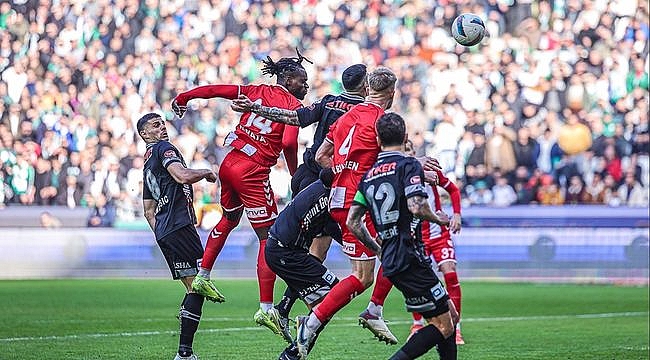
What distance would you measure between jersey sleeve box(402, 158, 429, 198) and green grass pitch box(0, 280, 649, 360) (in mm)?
3420

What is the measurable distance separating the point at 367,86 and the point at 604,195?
14.3 metres

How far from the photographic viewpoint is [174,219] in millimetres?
11188

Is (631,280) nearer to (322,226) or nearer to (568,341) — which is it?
(568,341)

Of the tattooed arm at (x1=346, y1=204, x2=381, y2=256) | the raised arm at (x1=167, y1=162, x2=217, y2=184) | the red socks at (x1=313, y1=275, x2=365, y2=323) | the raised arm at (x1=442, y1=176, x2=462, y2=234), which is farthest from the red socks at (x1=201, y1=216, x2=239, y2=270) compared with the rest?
the tattooed arm at (x1=346, y1=204, x2=381, y2=256)

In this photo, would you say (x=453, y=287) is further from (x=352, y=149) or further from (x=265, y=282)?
(x=352, y=149)

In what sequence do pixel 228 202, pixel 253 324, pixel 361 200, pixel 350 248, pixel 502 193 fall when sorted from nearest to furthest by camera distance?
pixel 361 200 < pixel 350 248 < pixel 228 202 < pixel 253 324 < pixel 502 193

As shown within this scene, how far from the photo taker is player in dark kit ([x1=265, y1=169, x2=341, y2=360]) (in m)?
11.0

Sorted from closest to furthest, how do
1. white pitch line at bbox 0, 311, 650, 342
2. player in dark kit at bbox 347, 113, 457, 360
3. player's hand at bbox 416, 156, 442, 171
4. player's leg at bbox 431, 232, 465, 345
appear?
player in dark kit at bbox 347, 113, 457, 360 → player's hand at bbox 416, 156, 442, 171 → player's leg at bbox 431, 232, 465, 345 → white pitch line at bbox 0, 311, 650, 342

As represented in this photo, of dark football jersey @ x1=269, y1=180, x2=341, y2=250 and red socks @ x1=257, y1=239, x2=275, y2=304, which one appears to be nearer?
dark football jersey @ x1=269, y1=180, x2=341, y2=250

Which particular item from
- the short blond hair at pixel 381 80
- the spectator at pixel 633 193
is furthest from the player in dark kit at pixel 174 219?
the spectator at pixel 633 193

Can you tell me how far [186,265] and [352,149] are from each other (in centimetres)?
186

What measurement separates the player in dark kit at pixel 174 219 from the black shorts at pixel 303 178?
Result: 1133 mm

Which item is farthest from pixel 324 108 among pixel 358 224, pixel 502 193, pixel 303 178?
pixel 502 193

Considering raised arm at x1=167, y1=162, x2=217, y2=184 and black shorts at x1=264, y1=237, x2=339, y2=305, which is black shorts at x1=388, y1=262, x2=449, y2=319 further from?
raised arm at x1=167, y1=162, x2=217, y2=184
